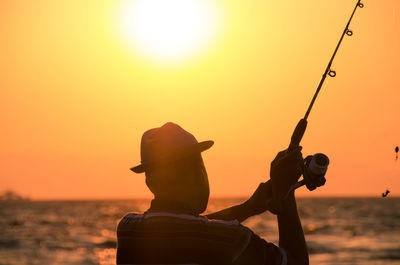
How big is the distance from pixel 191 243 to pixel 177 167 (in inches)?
12.0

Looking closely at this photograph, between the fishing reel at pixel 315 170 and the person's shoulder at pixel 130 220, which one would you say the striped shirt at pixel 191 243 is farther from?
the fishing reel at pixel 315 170

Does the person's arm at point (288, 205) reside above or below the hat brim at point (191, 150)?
below

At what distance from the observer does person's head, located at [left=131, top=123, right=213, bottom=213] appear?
8.68 ft

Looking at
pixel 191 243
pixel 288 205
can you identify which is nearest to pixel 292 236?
pixel 288 205

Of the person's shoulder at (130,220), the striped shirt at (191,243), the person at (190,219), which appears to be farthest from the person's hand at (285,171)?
the person's shoulder at (130,220)

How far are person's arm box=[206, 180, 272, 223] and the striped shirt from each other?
0.76 ft

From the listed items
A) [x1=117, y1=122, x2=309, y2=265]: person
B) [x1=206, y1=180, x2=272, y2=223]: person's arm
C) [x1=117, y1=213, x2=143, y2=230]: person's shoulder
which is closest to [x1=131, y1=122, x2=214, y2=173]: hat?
[x1=117, y1=122, x2=309, y2=265]: person

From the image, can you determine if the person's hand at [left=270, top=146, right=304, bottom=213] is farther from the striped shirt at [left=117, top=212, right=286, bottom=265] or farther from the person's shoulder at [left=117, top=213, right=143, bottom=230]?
the person's shoulder at [left=117, top=213, right=143, bottom=230]

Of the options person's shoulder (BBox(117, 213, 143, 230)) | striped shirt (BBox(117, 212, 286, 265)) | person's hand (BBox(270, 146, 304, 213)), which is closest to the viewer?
striped shirt (BBox(117, 212, 286, 265))

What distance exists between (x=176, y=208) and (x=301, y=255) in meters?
0.51

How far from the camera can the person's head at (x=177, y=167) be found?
8.68 feet

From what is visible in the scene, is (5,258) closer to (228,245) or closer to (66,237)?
(66,237)

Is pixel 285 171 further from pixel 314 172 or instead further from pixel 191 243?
pixel 191 243

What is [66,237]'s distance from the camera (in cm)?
3650
